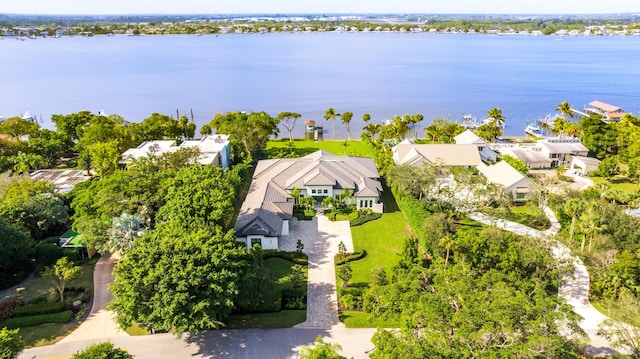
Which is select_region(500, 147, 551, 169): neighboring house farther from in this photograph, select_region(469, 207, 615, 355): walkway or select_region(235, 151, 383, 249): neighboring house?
select_region(235, 151, 383, 249): neighboring house

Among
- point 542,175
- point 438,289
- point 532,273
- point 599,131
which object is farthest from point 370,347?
point 599,131

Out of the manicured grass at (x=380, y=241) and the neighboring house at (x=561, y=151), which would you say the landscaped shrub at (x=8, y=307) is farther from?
the neighboring house at (x=561, y=151)

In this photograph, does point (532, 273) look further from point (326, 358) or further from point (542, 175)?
point (542, 175)

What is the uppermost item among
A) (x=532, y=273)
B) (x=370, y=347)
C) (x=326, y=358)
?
(x=326, y=358)

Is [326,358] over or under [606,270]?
over

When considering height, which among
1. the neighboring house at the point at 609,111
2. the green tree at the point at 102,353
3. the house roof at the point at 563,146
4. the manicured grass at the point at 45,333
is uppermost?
the neighboring house at the point at 609,111

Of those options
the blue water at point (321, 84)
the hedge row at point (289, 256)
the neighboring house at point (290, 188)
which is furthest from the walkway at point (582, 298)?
the blue water at point (321, 84)
